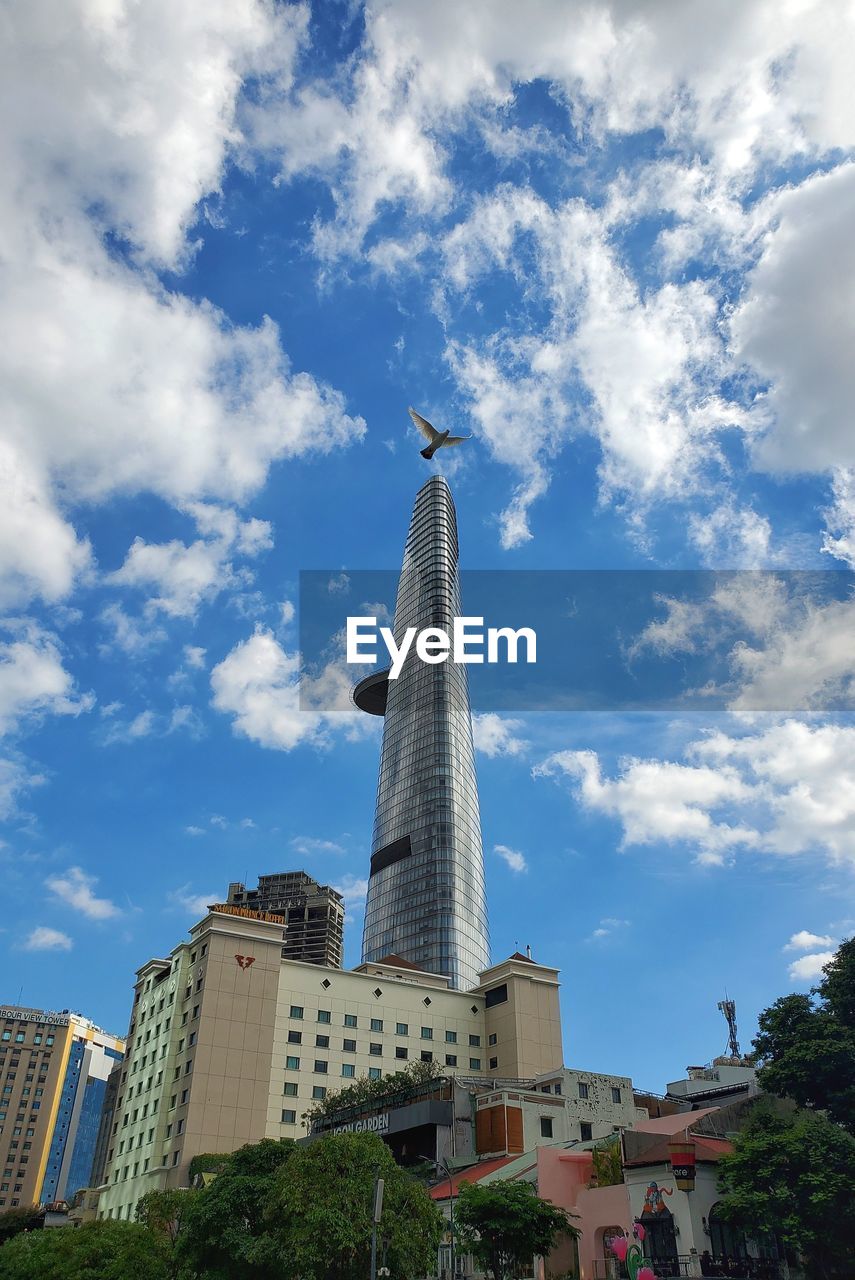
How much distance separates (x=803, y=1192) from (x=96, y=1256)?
44.1 meters

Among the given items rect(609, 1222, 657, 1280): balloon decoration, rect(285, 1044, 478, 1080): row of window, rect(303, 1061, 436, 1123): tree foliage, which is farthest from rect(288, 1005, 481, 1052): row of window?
rect(609, 1222, 657, 1280): balloon decoration

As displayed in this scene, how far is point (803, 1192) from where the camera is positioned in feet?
164

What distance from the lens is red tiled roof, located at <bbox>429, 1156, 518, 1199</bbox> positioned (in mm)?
69188

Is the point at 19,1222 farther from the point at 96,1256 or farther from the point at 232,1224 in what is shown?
the point at 232,1224

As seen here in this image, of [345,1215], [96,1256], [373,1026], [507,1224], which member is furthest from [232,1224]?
[373,1026]

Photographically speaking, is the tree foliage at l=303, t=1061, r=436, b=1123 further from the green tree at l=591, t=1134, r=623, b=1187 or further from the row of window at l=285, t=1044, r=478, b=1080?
the green tree at l=591, t=1134, r=623, b=1187

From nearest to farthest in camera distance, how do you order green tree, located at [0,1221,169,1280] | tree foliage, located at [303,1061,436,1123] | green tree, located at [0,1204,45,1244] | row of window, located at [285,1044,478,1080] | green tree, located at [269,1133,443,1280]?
green tree, located at [269,1133,443,1280]
green tree, located at [0,1221,169,1280]
tree foliage, located at [303,1061,436,1123]
row of window, located at [285,1044,478,1080]
green tree, located at [0,1204,45,1244]

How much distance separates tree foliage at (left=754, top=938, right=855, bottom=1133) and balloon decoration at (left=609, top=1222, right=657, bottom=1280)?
35.2 feet

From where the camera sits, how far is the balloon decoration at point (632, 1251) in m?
52.8

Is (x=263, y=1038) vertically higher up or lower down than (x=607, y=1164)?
higher up

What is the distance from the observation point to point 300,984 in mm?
118812

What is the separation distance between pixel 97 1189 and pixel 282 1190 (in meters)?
89.4

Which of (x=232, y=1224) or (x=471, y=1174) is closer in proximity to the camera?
(x=232, y=1224)

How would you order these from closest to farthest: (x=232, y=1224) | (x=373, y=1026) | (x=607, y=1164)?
(x=232, y=1224)
(x=607, y=1164)
(x=373, y=1026)
